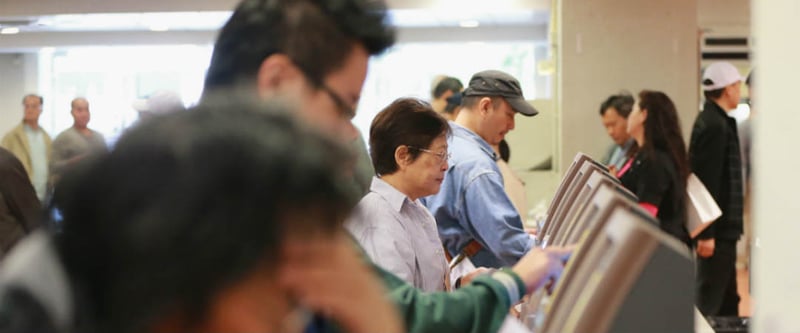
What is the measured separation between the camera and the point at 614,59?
25.0 feet

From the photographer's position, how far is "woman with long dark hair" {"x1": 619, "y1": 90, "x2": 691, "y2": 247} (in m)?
5.00

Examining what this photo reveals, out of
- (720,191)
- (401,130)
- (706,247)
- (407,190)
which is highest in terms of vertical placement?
(401,130)

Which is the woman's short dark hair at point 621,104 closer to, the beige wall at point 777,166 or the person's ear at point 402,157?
the person's ear at point 402,157

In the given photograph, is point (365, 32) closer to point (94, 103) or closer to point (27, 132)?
point (27, 132)

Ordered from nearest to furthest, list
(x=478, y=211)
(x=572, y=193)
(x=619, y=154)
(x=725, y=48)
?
(x=572, y=193)
(x=478, y=211)
(x=619, y=154)
(x=725, y=48)

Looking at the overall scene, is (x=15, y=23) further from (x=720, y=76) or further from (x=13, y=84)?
(x=720, y=76)

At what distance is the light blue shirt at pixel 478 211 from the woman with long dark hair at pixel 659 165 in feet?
4.17

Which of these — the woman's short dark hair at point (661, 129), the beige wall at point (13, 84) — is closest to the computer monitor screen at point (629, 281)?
the woman's short dark hair at point (661, 129)

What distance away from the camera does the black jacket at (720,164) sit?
589cm

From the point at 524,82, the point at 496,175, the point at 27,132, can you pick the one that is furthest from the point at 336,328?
the point at 524,82

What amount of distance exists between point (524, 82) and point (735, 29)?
4569mm

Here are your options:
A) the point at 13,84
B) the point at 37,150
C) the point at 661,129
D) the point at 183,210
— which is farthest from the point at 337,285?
the point at 13,84

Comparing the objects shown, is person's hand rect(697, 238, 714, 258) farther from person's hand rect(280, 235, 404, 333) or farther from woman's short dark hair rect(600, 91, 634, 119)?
person's hand rect(280, 235, 404, 333)

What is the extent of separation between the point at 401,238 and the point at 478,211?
1135 mm
